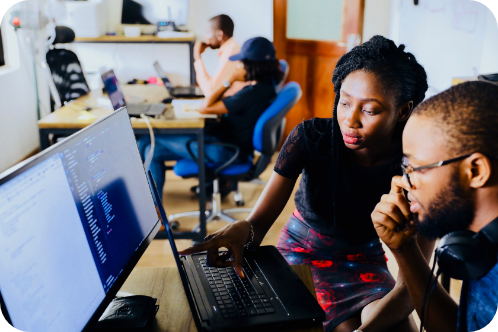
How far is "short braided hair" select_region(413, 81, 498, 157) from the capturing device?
0.71 meters

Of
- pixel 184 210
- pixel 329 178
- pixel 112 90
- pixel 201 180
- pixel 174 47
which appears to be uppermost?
pixel 174 47

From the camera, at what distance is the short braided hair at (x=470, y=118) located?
0.71 metres

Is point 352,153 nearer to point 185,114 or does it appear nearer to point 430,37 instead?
point 185,114

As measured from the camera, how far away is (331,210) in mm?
1311

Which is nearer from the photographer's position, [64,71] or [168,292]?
[168,292]

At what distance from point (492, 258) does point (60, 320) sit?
0.68 meters

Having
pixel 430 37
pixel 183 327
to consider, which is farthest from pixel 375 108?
pixel 430 37

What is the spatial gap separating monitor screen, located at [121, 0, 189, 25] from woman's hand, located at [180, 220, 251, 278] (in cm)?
340

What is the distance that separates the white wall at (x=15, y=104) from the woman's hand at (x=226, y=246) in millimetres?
2920

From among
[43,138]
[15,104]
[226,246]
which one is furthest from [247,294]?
[15,104]

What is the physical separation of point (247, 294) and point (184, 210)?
6.99ft

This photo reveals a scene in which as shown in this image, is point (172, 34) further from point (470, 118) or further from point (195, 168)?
point (470, 118)

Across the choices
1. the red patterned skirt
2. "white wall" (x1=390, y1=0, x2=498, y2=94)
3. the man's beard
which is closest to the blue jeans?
the red patterned skirt

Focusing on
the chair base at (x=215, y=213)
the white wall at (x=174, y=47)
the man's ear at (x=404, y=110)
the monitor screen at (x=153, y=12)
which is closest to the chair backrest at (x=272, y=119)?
the chair base at (x=215, y=213)
